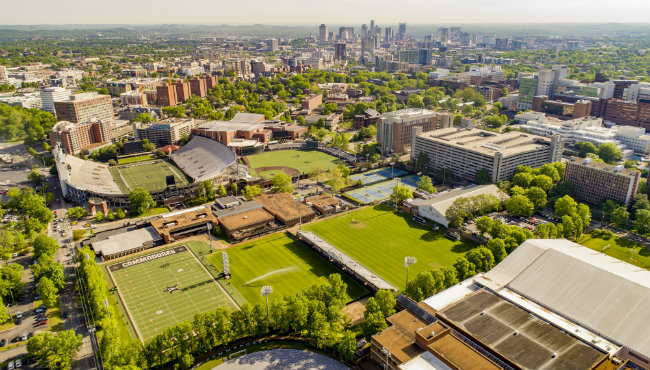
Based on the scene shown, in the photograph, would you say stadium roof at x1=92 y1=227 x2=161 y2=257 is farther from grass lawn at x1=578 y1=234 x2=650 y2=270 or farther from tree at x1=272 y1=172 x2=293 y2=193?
grass lawn at x1=578 y1=234 x2=650 y2=270

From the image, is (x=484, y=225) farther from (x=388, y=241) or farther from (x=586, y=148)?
(x=586, y=148)

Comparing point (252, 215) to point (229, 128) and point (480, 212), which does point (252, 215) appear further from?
point (229, 128)

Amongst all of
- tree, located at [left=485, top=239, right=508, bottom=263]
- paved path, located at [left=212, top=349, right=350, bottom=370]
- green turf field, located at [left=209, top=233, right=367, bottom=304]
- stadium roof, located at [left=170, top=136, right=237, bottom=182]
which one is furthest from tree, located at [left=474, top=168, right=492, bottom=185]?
paved path, located at [left=212, top=349, right=350, bottom=370]

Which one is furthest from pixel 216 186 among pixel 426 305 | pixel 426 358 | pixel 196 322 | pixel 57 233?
pixel 426 358

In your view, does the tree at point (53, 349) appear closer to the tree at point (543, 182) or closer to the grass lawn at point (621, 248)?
the grass lawn at point (621, 248)

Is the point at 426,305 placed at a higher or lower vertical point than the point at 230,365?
higher

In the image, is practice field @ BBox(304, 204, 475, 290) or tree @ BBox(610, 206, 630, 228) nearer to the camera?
practice field @ BBox(304, 204, 475, 290)

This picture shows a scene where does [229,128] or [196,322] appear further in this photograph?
[229,128]
